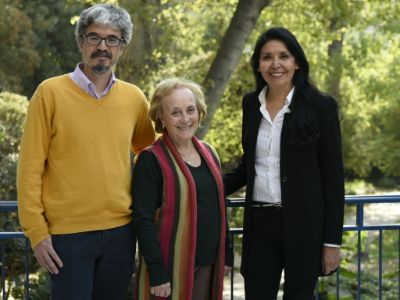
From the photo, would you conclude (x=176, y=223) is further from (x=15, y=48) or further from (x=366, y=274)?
(x=15, y=48)

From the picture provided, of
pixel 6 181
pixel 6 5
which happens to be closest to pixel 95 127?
pixel 6 181

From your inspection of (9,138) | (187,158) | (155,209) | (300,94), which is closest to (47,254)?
(155,209)

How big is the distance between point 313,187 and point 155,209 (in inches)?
31.0

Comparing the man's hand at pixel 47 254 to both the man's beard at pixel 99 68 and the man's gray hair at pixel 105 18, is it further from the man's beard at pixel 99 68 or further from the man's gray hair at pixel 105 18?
the man's gray hair at pixel 105 18

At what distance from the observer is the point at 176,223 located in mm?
3299

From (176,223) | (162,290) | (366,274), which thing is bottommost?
(366,274)

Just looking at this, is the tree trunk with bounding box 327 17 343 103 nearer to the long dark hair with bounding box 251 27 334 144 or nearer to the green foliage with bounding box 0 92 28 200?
the green foliage with bounding box 0 92 28 200

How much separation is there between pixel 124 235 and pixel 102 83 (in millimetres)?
725

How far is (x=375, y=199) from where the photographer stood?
437 centimetres

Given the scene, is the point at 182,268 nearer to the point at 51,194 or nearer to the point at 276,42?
the point at 51,194

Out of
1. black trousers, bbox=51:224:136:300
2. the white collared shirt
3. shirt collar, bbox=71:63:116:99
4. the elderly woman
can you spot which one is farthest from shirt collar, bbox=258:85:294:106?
black trousers, bbox=51:224:136:300

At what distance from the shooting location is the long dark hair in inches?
132

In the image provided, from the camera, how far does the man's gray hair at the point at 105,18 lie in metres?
3.18

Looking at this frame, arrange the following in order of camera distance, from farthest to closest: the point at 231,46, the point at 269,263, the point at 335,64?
1. the point at 335,64
2. the point at 231,46
3. the point at 269,263
